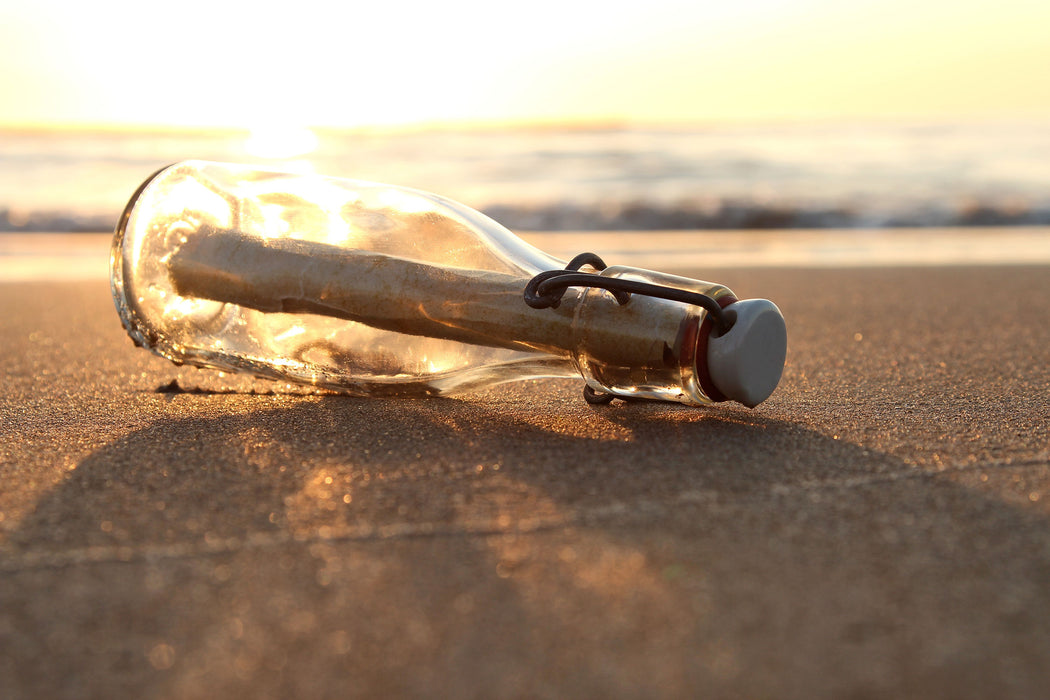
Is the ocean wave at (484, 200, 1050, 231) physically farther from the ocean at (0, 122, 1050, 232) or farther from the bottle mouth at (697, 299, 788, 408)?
the bottle mouth at (697, 299, 788, 408)

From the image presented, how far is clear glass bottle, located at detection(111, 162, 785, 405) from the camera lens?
1120 mm

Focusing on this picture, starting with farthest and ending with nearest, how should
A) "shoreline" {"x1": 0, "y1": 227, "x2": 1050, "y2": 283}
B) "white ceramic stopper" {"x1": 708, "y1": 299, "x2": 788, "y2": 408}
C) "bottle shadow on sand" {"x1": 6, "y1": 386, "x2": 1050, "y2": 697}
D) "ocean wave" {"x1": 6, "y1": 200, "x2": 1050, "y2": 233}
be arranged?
"ocean wave" {"x1": 6, "y1": 200, "x2": 1050, "y2": 233} → "shoreline" {"x1": 0, "y1": 227, "x2": 1050, "y2": 283} → "white ceramic stopper" {"x1": 708, "y1": 299, "x2": 788, "y2": 408} → "bottle shadow on sand" {"x1": 6, "y1": 386, "x2": 1050, "y2": 697}

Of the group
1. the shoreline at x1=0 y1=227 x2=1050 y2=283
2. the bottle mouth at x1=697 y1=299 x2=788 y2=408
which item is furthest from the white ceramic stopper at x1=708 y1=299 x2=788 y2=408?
the shoreline at x1=0 y1=227 x2=1050 y2=283

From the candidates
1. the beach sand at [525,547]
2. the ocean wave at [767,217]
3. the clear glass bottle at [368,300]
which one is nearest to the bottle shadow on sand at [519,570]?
the beach sand at [525,547]

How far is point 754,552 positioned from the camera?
81cm

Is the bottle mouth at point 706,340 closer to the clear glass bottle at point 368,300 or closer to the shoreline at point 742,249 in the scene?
the clear glass bottle at point 368,300

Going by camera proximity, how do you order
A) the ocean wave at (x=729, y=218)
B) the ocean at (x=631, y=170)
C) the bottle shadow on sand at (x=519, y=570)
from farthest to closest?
the ocean at (x=631, y=170) < the ocean wave at (x=729, y=218) < the bottle shadow on sand at (x=519, y=570)

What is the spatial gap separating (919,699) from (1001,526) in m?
0.33

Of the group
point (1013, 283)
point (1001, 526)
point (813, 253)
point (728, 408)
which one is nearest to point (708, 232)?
point (813, 253)

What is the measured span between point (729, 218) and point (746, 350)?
6.73 m

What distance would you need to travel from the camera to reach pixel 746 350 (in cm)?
107

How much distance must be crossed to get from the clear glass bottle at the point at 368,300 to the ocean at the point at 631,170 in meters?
6.29

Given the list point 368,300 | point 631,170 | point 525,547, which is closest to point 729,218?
point 631,170

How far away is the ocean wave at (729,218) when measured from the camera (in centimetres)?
725
